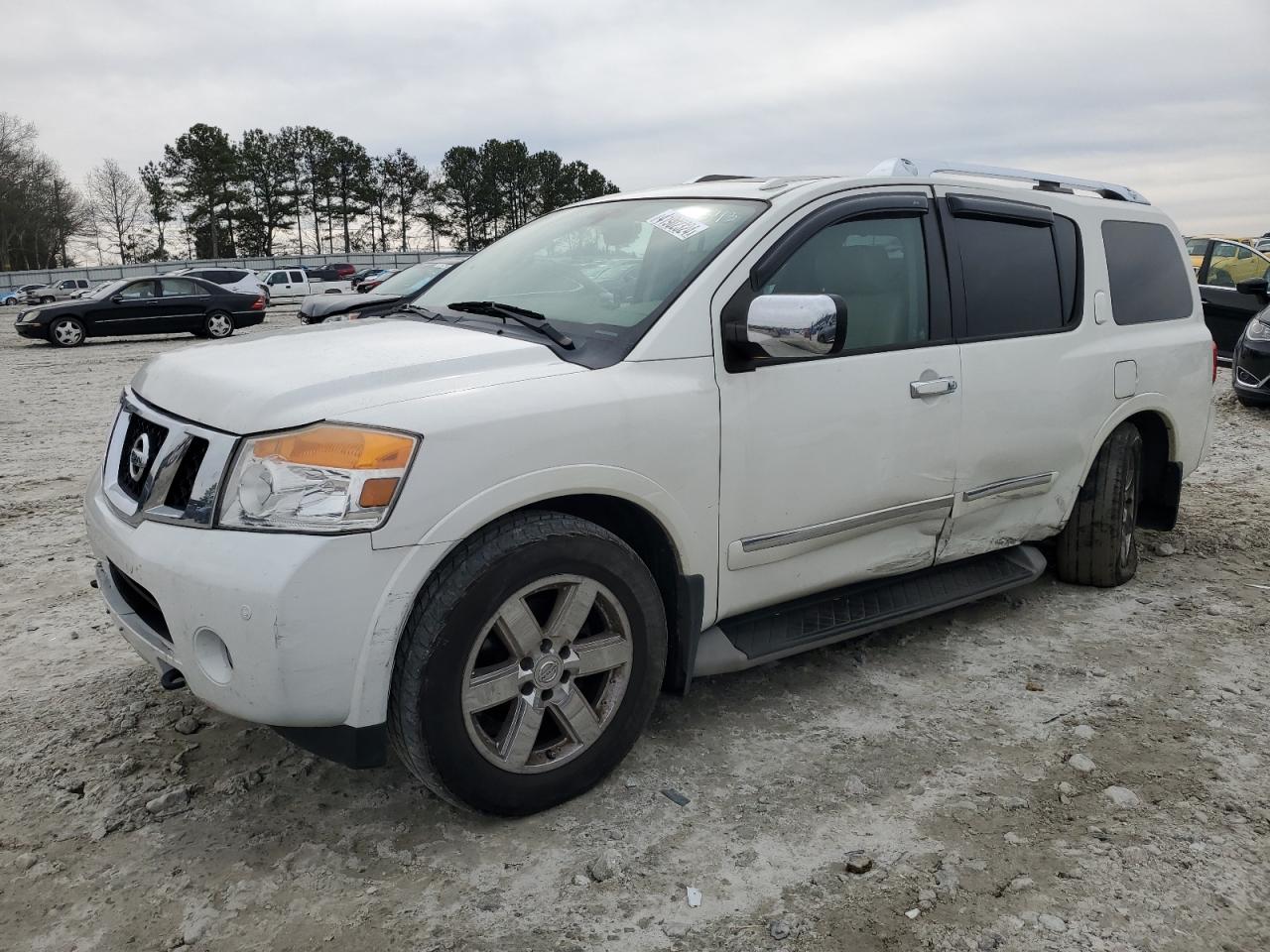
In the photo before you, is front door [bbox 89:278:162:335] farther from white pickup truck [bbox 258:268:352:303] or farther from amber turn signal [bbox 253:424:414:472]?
amber turn signal [bbox 253:424:414:472]

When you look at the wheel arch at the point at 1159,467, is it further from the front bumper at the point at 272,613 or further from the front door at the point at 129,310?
the front door at the point at 129,310

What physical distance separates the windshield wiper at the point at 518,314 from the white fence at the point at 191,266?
54.5 metres

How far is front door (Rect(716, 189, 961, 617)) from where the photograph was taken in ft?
10.1

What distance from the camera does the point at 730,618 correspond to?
333 centimetres

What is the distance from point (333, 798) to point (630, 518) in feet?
3.82

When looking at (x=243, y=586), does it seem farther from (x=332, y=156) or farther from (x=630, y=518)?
(x=332, y=156)

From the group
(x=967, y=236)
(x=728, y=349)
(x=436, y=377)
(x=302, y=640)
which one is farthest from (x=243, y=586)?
(x=967, y=236)

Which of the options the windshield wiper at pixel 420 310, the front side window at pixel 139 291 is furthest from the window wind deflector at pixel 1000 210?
the front side window at pixel 139 291

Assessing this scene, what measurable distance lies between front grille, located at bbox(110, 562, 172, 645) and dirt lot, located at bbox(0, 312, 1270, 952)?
52 cm

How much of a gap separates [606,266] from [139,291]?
20237mm

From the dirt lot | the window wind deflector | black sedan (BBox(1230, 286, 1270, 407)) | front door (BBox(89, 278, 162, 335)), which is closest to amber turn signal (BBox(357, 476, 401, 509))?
the dirt lot

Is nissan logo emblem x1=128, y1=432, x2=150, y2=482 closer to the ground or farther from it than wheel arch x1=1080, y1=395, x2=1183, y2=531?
farther from it

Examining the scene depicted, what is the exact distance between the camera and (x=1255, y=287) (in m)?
10.5

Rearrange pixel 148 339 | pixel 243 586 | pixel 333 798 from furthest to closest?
pixel 148 339
pixel 333 798
pixel 243 586
